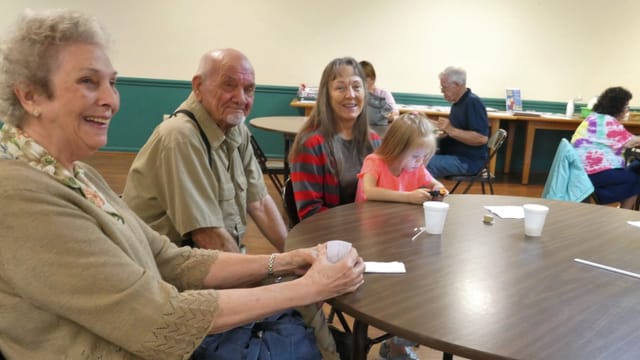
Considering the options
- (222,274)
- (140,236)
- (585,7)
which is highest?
(585,7)

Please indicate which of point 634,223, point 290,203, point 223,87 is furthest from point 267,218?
point 634,223

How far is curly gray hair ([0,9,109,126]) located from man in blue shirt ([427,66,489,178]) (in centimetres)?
331

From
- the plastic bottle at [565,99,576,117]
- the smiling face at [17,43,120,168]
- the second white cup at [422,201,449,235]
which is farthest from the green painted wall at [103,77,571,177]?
the smiling face at [17,43,120,168]

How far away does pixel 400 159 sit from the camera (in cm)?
214

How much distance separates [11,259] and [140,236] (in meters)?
0.35

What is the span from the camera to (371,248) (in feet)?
4.56

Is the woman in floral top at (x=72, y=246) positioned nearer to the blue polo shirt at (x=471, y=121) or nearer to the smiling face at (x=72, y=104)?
the smiling face at (x=72, y=104)

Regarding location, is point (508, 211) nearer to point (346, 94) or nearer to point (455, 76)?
point (346, 94)

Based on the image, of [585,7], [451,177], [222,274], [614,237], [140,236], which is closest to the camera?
[140,236]

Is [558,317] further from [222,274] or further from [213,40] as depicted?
[213,40]

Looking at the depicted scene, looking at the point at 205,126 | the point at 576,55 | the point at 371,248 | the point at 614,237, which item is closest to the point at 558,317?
the point at 371,248

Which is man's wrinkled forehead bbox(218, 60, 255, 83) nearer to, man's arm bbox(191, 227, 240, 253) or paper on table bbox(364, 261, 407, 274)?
man's arm bbox(191, 227, 240, 253)

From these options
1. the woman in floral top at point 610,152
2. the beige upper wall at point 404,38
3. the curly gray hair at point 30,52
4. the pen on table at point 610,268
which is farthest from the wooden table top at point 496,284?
the beige upper wall at point 404,38

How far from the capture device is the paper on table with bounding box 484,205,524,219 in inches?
69.6
